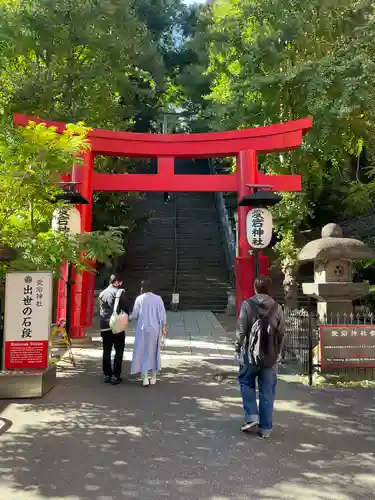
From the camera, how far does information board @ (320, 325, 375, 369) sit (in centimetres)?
681

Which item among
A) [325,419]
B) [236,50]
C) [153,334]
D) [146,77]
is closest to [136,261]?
[146,77]

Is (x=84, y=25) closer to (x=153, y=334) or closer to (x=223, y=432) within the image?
(x=153, y=334)

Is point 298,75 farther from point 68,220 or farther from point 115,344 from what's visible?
point 115,344

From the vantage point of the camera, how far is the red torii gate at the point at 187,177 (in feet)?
34.2

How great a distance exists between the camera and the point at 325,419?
5102 mm

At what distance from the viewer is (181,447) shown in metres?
4.15

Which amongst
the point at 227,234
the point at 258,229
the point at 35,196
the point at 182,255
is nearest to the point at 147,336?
the point at 35,196

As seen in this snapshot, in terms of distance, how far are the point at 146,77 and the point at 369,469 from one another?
16.4 meters

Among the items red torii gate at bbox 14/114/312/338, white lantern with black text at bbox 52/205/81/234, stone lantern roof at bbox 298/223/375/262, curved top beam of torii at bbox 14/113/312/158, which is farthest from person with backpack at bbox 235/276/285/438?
curved top beam of torii at bbox 14/113/312/158

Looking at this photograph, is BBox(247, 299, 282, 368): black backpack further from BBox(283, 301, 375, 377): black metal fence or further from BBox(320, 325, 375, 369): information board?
BBox(283, 301, 375, 377): black metal fence

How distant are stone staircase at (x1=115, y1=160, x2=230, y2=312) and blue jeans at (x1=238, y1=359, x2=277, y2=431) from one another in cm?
1250

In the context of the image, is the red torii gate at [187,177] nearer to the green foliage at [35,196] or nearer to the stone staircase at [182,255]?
the green foliage at [35,196]

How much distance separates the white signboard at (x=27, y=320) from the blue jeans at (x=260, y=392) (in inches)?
123

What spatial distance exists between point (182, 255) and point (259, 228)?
1168 cm
